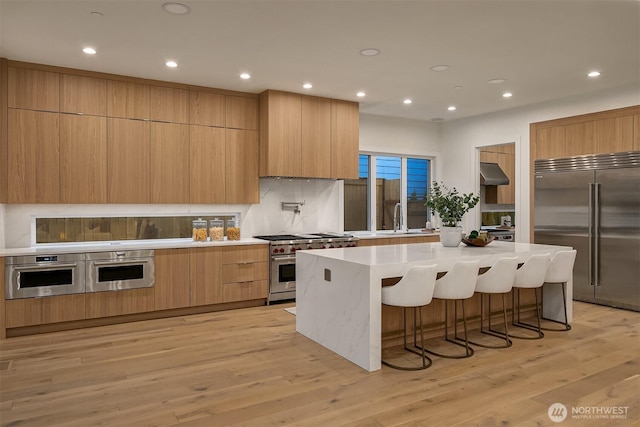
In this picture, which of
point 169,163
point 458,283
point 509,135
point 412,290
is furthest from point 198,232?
point 509,135

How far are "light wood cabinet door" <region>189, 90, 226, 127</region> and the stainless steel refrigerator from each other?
452cm

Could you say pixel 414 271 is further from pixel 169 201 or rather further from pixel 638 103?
pixel 638 103

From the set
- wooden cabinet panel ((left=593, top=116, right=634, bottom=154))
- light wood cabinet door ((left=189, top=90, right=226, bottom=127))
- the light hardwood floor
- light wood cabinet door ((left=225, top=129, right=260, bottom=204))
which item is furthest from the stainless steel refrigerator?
light wood cabinet door ((left=189, top=90, right=226, bottom=127))

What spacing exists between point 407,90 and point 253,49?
2.32m

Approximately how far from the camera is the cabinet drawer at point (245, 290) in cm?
Result: 560

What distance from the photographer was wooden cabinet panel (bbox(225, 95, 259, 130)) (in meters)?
5.96

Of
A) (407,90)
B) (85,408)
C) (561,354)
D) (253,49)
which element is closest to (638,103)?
(407,90)

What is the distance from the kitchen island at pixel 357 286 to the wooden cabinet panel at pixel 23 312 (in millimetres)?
2589

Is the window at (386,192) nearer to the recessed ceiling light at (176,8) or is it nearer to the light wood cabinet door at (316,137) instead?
the light wood cabinet door at (316,137)

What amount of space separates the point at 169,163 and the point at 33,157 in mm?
1397

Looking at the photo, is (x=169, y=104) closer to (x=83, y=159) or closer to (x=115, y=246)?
(x=83, y=159)

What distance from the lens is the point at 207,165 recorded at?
5.81m

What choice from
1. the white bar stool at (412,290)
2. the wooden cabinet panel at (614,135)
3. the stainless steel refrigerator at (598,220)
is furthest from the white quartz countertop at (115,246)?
the wooden cabinet panel at (614,135)

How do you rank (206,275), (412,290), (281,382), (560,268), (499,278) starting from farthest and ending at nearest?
(206,275) → (560,268) → (499,278) → (412,290) → (281,382)
